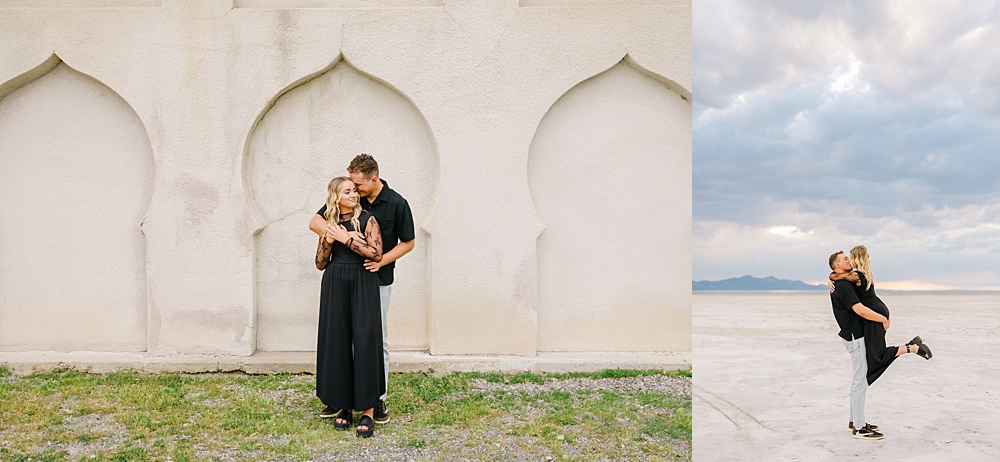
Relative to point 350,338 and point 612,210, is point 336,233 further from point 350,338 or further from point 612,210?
point 612,210

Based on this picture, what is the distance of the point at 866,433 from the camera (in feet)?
21.3

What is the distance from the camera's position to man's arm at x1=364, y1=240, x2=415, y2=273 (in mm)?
5203

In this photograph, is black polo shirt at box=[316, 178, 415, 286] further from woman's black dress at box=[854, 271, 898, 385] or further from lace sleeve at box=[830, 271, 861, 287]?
woman's black dress at box=[854, 271, 898, 385]

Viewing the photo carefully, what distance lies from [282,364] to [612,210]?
4.02 metres

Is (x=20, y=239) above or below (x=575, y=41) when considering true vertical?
below

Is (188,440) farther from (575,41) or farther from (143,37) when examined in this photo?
(575,41)

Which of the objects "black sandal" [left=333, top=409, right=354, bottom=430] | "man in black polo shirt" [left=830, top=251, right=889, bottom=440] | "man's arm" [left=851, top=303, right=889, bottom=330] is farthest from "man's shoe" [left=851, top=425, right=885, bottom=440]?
"black sandal" [left=333, top=409, right=354, bottom=430]

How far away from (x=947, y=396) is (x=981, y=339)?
8811mm

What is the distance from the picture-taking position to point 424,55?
7.29m

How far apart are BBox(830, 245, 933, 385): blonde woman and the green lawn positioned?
1711 mm

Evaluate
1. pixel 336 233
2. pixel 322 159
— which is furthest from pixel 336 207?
pixel 322 159

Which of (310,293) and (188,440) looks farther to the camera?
(310,293)

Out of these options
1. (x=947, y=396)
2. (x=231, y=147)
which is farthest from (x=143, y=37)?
(x=947, y=396)

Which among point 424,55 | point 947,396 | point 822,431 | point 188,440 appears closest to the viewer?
point 188,440
